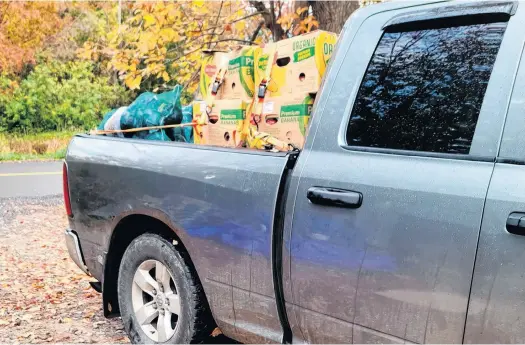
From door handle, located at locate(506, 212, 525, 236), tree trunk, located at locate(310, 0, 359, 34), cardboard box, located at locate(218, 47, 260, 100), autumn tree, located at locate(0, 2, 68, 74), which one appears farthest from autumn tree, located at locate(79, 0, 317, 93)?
autumn tree, located at locate(0, 2, 68, 74)

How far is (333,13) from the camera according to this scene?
6.54 m

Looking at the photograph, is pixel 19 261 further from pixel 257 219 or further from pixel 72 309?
pixel 257 219

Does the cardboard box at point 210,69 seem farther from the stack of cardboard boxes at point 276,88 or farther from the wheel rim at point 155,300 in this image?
the wheel rim at point 155,300

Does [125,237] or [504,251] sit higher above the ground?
[504,251]

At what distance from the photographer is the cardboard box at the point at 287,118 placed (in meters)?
2.91

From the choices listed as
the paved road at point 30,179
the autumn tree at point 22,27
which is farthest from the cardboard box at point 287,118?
the autumn tree at point 22,27

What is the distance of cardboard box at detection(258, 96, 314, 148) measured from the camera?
2.91 meters

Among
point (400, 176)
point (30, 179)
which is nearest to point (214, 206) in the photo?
point (400, 176)

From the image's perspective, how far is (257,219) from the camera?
2.45 metres

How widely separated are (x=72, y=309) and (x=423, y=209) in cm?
331

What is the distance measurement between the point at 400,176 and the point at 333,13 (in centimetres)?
493

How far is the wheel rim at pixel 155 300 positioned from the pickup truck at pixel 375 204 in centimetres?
1

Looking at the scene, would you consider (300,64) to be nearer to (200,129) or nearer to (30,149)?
(200,129)

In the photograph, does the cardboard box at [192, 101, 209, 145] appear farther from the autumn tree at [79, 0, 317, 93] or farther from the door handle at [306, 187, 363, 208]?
the autumn tree at [79, 0, 317, 93]
